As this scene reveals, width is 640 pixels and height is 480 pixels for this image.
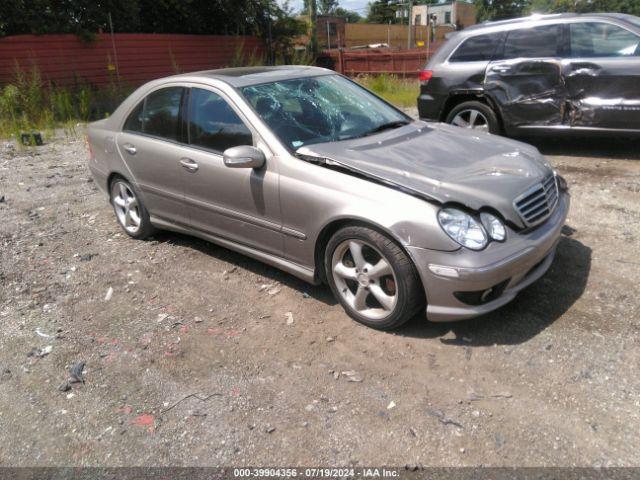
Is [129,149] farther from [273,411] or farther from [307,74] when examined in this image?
[273,411]

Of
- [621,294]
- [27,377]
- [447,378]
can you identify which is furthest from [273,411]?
[621,294]

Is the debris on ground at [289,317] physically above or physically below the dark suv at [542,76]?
below

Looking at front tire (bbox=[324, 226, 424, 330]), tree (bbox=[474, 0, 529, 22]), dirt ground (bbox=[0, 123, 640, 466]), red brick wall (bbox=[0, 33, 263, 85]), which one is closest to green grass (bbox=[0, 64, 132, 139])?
red brick wall (bbox=[0, 33, 263, 85])

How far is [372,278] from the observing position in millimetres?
3396

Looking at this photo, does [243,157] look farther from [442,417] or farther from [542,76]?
[542,76]

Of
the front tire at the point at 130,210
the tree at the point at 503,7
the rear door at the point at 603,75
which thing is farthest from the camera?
the tree at the point at 503,7

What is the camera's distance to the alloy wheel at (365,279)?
3.36 meters

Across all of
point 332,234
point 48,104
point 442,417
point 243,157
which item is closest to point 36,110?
point 48,104

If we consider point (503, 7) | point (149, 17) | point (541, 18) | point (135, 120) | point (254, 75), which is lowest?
point (135, 120)

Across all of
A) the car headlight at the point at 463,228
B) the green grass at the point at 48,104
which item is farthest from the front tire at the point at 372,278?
the green grass at the point at 48,104

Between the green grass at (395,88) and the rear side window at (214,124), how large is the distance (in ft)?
33.8

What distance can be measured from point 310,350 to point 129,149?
2.76 metres

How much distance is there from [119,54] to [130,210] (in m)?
14.0

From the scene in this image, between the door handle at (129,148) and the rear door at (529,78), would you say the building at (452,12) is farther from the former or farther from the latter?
the door handle at (129,148)
